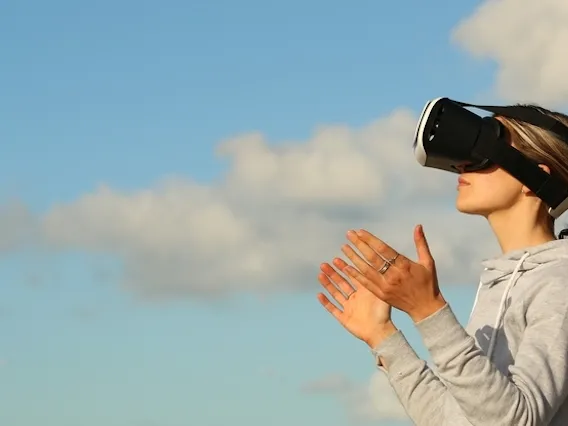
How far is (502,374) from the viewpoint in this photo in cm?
454

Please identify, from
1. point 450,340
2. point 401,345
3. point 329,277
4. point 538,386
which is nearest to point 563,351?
point 538,386

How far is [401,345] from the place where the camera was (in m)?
5.46

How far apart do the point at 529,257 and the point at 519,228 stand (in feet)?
0.57

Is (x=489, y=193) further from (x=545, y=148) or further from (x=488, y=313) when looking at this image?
(x=488, y=313)

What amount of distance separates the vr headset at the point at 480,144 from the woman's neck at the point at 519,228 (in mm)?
102

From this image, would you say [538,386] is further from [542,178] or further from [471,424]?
[542,178]

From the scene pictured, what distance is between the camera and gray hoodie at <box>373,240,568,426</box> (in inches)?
178

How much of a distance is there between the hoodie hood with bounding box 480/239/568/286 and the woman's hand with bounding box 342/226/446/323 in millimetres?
726

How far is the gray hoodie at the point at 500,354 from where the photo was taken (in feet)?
14.8

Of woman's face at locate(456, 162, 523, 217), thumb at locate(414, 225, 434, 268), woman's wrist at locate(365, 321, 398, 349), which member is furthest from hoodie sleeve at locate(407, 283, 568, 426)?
woman's wrist at locate(365, 321, 398, 349)

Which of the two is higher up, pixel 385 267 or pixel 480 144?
pixel 480 144

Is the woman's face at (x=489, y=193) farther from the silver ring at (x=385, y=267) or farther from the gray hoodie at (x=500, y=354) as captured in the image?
the silver ring at (x=385, y=267)

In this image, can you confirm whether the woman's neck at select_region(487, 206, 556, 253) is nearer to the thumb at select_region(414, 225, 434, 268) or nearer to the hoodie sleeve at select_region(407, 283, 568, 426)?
the hoodie sleeve at select_region(407, 283, 568, 426)

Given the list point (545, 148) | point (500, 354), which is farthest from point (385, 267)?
point (545, 148)
